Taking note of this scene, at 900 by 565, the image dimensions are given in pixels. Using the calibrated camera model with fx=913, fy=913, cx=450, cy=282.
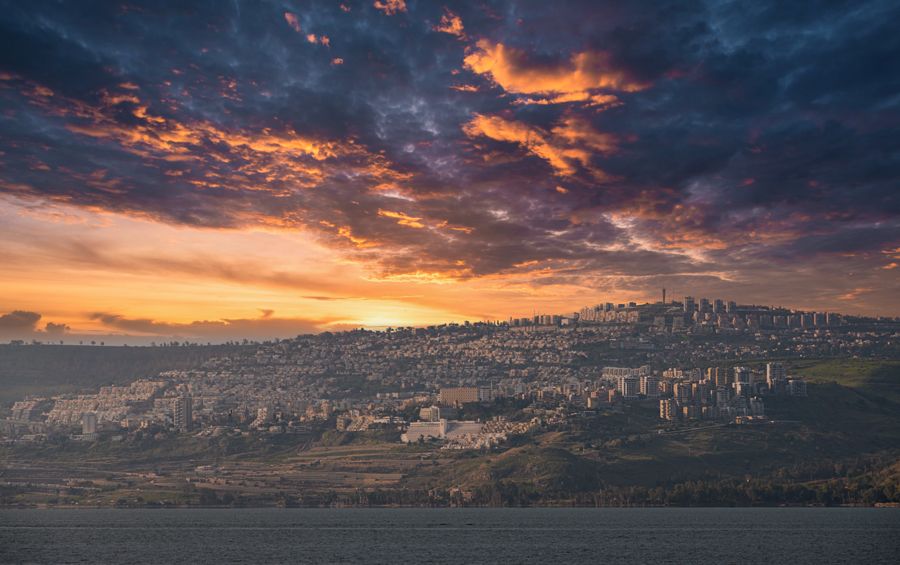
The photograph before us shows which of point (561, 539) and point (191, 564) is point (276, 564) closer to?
point (191, 564)

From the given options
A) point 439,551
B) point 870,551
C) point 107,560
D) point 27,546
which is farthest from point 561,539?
point 27,546

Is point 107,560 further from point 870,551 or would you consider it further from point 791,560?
point 870,551

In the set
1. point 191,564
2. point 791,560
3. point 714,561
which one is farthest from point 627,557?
point 191,564

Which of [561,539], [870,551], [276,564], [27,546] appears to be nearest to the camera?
[276,564]

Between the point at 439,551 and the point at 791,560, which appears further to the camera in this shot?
the point at 439,551

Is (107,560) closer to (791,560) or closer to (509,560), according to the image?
(509,560)

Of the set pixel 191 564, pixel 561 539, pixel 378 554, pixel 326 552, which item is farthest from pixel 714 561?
pixel 191 564

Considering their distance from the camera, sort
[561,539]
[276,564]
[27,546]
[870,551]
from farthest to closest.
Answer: [561,539] → [27,546] → [870,551] → [276,564]

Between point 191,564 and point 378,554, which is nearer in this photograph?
point 191,564
